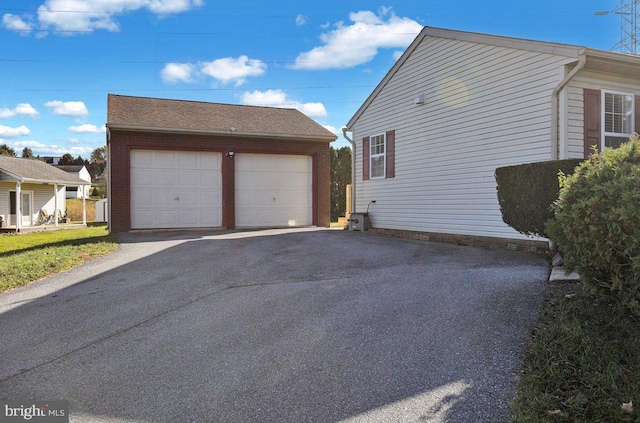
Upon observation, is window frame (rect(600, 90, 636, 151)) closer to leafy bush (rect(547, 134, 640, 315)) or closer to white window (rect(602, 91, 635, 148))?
white window (rect(602, 91, 635, 148))

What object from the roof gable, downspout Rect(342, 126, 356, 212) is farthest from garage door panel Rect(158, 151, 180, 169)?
the roof gable

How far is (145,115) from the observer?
47.5 feet

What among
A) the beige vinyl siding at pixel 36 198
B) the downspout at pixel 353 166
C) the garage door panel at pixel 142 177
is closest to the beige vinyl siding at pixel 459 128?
the downspout at pixel 353 166

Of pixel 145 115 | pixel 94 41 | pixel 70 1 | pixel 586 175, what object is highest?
pixel 70 1

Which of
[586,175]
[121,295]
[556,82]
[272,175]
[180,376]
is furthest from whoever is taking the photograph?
[272,175]

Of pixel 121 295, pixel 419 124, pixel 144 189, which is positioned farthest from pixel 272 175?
pixel 121 295

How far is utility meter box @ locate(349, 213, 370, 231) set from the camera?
41.9 feet

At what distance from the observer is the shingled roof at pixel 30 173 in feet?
67.1

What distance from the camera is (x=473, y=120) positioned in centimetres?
916

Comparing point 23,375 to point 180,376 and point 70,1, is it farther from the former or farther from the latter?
point 70,1

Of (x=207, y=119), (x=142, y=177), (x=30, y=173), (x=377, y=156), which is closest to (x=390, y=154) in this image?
(x=377, y=156)

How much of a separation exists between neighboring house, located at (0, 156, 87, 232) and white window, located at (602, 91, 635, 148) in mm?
22789

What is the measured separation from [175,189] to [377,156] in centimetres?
663

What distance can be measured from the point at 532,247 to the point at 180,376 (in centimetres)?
664
